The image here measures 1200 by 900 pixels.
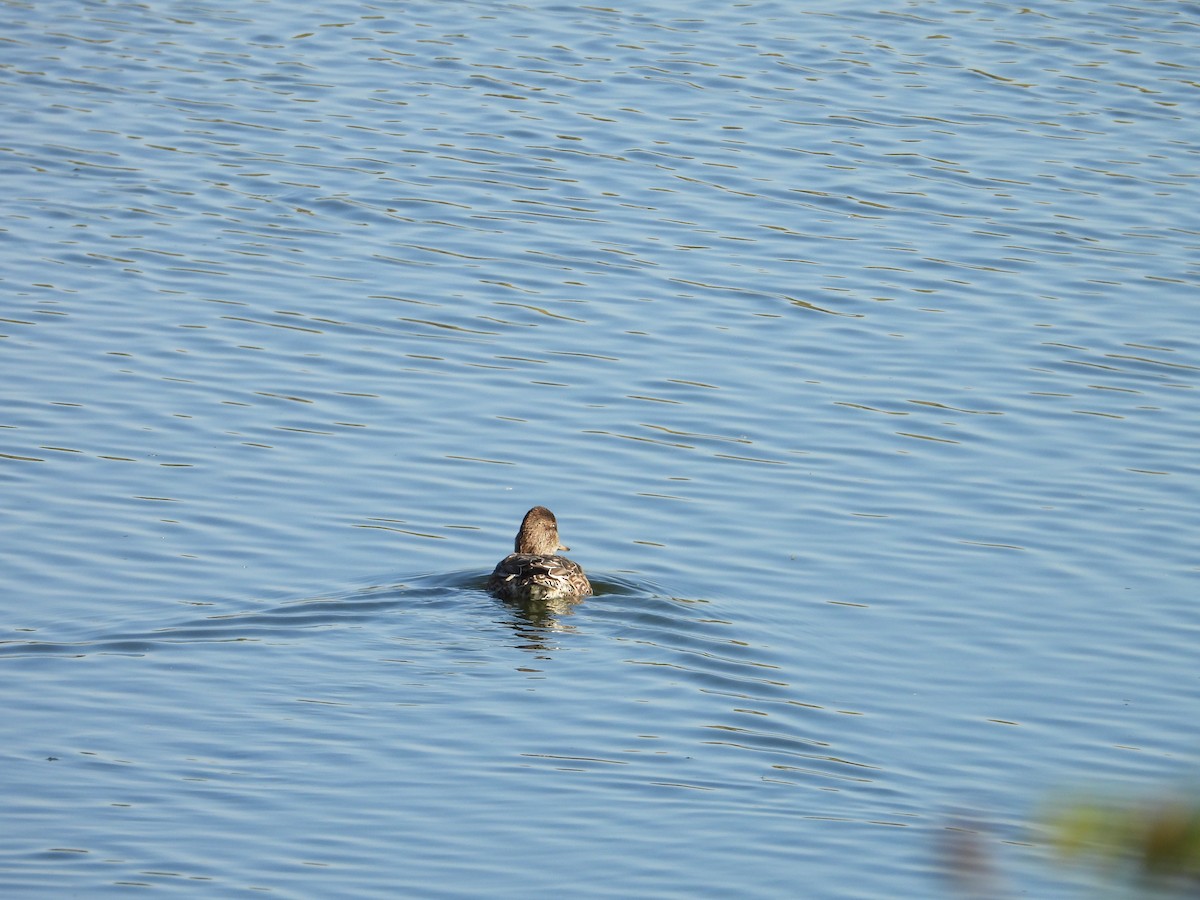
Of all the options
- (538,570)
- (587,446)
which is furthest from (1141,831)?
(587,446)

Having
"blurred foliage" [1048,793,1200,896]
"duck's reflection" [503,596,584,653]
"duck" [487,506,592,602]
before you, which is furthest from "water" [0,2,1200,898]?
"blurred foliage" [1048,793,1200,896]

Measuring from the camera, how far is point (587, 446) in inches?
497

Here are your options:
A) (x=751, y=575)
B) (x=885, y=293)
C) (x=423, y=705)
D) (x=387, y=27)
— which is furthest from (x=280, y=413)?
(x=387, y=27)

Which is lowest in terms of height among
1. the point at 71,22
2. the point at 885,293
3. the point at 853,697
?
the point at 853,697

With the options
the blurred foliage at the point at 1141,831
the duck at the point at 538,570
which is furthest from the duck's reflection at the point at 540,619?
the blurred foliage at the point at 1141,831

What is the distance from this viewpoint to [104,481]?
11594 mm

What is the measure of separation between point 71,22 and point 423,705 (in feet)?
55.4

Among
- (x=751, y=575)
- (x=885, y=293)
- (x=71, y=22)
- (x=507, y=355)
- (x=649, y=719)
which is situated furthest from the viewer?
(x=71, y=22)

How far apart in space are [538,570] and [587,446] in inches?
113

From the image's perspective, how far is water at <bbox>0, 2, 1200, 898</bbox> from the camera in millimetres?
7582

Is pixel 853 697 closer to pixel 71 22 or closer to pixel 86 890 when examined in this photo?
pixel 86 890

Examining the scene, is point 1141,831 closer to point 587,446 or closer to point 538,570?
point 538,570

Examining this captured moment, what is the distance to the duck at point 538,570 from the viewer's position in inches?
389

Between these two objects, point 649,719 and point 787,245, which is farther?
point 787,245
